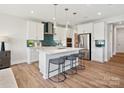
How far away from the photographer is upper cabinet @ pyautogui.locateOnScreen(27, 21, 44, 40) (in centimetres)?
565

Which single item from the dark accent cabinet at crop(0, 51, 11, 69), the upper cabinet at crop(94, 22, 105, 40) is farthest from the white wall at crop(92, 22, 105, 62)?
the dark accent cabinet at crop(0, 51, 11, 69)

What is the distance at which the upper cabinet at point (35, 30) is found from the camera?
565 centimetres

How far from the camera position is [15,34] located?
5.45 metres

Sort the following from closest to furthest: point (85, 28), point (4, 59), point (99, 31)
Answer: point (4, 59)
point (99, 31)
point (85, 28)

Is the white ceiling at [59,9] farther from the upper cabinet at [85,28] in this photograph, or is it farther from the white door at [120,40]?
the white door at [120,40]

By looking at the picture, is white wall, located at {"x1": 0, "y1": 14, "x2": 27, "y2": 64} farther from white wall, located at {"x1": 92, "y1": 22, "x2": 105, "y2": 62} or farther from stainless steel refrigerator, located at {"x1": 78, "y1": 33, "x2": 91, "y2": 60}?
white wall, located at {"x1": 92, "y1": 22, "x2": 105, "y2": 62}

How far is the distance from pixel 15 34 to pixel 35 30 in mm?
1048

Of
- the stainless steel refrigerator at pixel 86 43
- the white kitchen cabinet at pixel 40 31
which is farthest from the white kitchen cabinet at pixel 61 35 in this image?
the stainless steel refrigerator at pixel 86 43

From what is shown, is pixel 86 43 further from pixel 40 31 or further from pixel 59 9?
pixel 59 9

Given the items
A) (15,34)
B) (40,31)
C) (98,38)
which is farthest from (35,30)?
(98,38)

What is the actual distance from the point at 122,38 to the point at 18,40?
8.20 m

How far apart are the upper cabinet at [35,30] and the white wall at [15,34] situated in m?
0.38

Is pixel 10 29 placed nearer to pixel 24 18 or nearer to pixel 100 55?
pixel 24 18

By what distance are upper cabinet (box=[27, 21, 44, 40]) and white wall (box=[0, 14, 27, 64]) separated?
1.24ft
